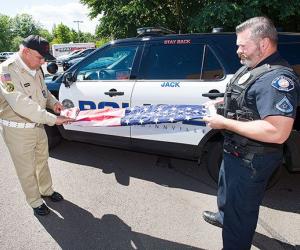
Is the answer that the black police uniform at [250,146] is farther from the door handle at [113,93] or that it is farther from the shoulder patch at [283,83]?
the door handle at [113,93]

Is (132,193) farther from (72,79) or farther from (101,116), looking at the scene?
Answer: (72,79)

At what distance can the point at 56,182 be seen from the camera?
4137 millimetres

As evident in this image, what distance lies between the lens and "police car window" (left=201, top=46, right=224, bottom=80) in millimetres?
3566

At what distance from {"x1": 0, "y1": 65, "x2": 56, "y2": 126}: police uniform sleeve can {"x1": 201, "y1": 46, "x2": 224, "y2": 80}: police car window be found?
176cm

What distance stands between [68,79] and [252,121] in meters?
2.91

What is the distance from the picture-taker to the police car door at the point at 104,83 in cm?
406

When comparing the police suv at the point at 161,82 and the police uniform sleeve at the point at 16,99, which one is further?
the police suv at the point at 161,82

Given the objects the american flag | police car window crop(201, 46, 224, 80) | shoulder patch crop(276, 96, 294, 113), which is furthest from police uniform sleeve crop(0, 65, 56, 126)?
shoulder patch crop(276, 96, 294, 113)

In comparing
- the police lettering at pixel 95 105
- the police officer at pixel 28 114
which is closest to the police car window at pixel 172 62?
the police lettering at pixel 95 105

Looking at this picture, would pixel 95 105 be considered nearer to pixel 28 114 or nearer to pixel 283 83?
pixel 28 114

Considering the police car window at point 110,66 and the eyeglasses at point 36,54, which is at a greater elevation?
the eyeglasses at point 36,54

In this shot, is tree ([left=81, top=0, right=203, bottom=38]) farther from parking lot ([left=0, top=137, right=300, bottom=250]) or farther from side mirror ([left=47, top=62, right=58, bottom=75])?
parking lot ([left=0, top=137, right=300, bottom=250])

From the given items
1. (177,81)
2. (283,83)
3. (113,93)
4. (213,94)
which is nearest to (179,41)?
(177,81)

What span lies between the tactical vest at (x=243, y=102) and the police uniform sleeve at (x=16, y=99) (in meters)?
1.64
